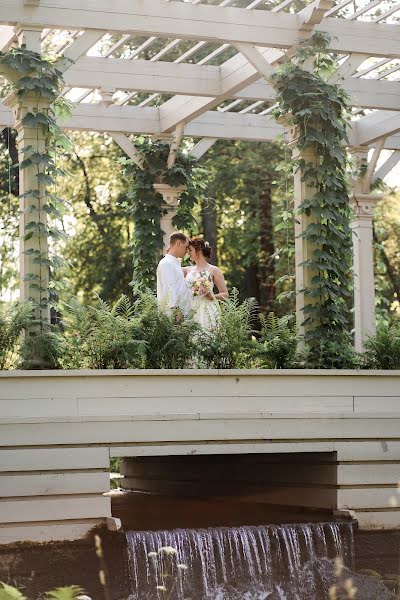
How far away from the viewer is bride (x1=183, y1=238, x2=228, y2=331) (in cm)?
1080

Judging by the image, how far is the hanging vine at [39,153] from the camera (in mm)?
9133

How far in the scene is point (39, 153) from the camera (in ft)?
30.2

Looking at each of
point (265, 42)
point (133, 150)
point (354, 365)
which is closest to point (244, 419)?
point (354, 365)

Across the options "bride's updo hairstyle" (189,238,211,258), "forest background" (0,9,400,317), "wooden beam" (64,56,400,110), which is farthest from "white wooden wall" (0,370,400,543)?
"forest background" (0,9,400,317)

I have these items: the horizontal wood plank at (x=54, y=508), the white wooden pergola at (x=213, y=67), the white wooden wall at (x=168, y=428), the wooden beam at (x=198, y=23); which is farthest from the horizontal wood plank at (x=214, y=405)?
the wooden beam at (x=198, y=23)

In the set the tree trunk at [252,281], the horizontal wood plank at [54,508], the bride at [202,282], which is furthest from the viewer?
the tree trunk at [252,281]

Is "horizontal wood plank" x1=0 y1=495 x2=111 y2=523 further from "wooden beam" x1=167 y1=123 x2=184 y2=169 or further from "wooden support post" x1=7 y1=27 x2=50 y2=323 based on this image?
"wooden beam" x1=167 y1=123 x2=184 y2=169

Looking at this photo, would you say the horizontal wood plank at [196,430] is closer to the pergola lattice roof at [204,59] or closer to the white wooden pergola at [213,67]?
the white wooden pergola at [213,67]

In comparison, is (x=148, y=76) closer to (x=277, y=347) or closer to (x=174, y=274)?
(x=174, y=274)

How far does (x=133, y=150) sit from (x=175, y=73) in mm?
1612

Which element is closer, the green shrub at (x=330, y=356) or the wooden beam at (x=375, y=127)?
the green shrub at (x=330, y=356)

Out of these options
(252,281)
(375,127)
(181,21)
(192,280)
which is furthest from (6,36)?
(252,281)

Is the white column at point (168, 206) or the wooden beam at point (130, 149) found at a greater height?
the wooden beam at point (130, 149)

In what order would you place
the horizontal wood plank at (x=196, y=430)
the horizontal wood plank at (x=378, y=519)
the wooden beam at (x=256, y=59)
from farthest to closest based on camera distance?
the wooden beam at (x=256, y=59)
the horizontal wood plank at (x=378, y=519)
the horizontal wood plank at (x=196, y=430)
